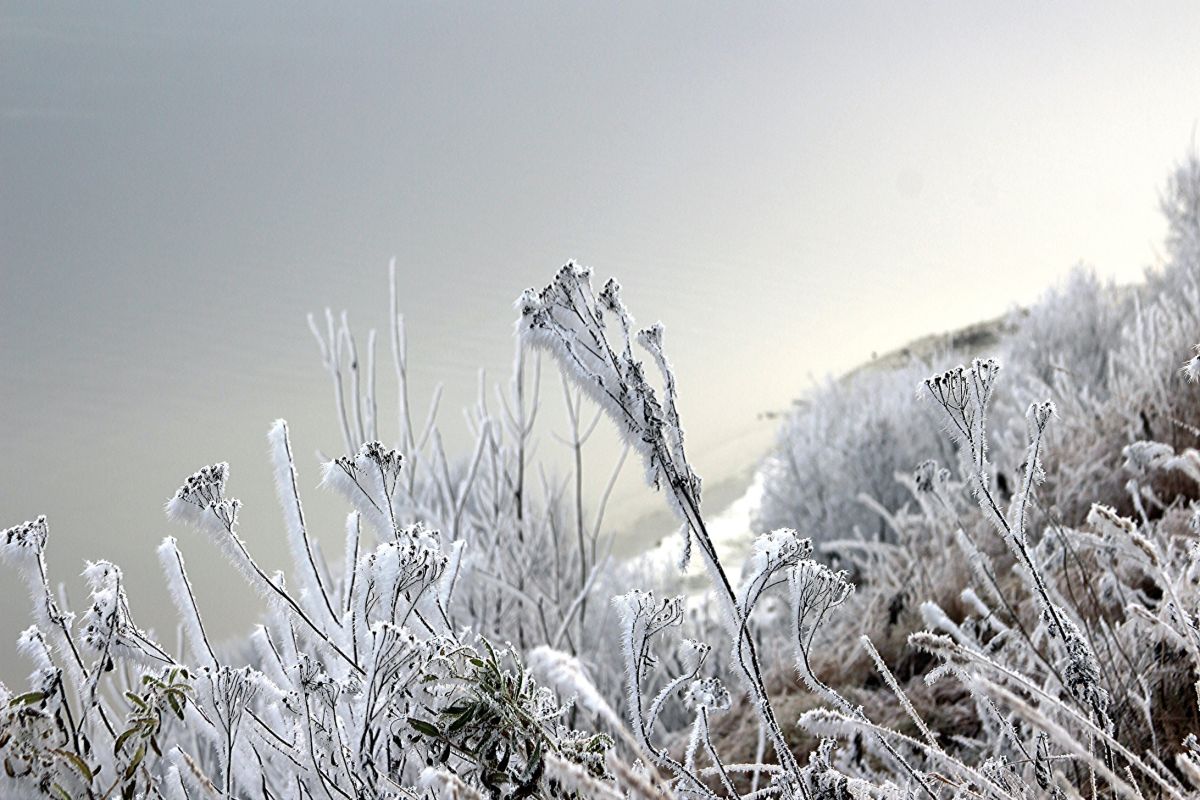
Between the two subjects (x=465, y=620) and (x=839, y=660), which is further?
(x=465, y=620)

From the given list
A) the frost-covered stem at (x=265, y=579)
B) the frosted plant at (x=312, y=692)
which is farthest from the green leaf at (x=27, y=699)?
the frost-covered stem at (x=265, y=579)

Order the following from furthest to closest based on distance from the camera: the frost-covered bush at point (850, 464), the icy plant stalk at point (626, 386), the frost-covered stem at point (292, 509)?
the frost-covered bush at point (850, 464) → the frost-covered stem at point (292, 509) → the icy plant stalk at point (626, 386)

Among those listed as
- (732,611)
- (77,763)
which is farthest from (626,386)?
(77,763)

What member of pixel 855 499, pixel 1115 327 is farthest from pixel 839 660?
pixel 1115 327

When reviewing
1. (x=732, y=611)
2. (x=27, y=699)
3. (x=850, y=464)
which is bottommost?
(x=850, y=464)

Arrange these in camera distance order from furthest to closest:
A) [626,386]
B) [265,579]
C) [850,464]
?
[850,464]
[265,579]
[626,386]

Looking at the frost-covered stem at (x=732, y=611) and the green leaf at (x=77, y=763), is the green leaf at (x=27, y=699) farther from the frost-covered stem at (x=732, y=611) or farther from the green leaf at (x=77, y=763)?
the frost-covered stem at (x=732, y=611)

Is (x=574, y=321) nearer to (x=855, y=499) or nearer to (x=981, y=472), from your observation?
(x=981, y=472)

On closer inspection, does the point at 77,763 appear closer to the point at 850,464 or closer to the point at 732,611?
the point at 732,611

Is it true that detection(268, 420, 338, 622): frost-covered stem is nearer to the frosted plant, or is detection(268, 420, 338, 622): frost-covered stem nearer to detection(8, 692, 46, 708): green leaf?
the frosted plant

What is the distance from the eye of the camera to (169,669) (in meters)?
1.38

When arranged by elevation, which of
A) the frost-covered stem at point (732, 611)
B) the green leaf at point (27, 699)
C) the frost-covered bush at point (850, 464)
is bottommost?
the frost-covered bush at point (850, 464)

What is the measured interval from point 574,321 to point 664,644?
7723mm

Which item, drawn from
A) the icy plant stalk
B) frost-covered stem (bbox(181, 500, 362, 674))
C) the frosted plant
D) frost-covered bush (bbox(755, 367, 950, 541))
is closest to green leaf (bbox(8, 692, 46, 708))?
the frosted plant
